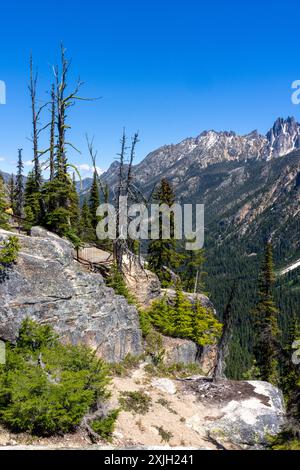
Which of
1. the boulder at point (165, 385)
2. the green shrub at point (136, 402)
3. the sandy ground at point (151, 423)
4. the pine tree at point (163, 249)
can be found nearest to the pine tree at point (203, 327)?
the sandy ground at point (151, 423)

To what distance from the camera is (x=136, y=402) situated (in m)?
15.1

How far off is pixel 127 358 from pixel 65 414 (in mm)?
9121

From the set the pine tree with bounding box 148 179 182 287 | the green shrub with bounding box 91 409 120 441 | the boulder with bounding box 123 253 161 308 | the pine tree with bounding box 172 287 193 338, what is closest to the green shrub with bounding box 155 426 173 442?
the green shrub with bounding box 91 409 120 441

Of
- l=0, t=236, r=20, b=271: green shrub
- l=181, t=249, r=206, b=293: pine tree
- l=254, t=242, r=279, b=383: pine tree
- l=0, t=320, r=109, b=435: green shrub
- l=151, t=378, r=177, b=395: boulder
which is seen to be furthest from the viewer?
l=181, t=249, r=206, b=293: pine tree

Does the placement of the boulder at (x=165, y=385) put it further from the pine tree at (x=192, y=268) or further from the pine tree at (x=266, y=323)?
the pine tree at (x=192, y=268)

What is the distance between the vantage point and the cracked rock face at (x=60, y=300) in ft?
48.3

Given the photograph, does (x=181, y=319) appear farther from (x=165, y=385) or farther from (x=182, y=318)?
(x=165, y=385)

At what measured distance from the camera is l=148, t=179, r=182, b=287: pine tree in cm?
3759

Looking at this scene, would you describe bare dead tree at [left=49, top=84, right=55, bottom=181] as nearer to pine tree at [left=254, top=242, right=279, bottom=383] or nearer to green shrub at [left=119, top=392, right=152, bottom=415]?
green shrub at [left=119, top=392, right=152, bottom=415]

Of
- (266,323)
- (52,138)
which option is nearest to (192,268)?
(266,323)

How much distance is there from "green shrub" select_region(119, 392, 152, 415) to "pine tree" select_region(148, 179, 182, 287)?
21226 mm

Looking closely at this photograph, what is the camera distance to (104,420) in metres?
11.8
